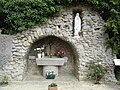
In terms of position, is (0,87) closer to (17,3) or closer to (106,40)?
(17,3)

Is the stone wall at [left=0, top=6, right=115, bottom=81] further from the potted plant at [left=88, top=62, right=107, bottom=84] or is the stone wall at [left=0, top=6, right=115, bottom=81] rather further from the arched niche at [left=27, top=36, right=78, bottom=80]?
Answer: the arched niche at [left=27, top=36, right=78, bottom=80]

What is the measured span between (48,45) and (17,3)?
2.29 m

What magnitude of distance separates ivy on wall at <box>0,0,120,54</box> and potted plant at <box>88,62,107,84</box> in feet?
2.83

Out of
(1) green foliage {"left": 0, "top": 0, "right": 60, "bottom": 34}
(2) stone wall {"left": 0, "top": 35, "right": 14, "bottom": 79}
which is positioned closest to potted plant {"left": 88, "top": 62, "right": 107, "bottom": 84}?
(1) green foliage {"left": 0, "top": 0, "right": 60, "bottom": 34}

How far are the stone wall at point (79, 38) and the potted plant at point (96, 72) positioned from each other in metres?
0.26

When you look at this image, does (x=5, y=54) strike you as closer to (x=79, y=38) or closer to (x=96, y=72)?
(x=79, y=38)

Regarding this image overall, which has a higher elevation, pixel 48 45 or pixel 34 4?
pixel 34 4

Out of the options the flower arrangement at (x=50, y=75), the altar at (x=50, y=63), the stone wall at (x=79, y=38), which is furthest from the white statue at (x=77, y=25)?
the flower arrangement at (x=50, y=75)

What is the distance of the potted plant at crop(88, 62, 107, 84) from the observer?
24.3 feet

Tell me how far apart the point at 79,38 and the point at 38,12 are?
1827 mm

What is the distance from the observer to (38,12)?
7648 millimetres

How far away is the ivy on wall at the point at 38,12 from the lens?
759 centimetres

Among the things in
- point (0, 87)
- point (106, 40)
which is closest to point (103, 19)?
point (106, 40)

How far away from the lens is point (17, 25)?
25.2ft
